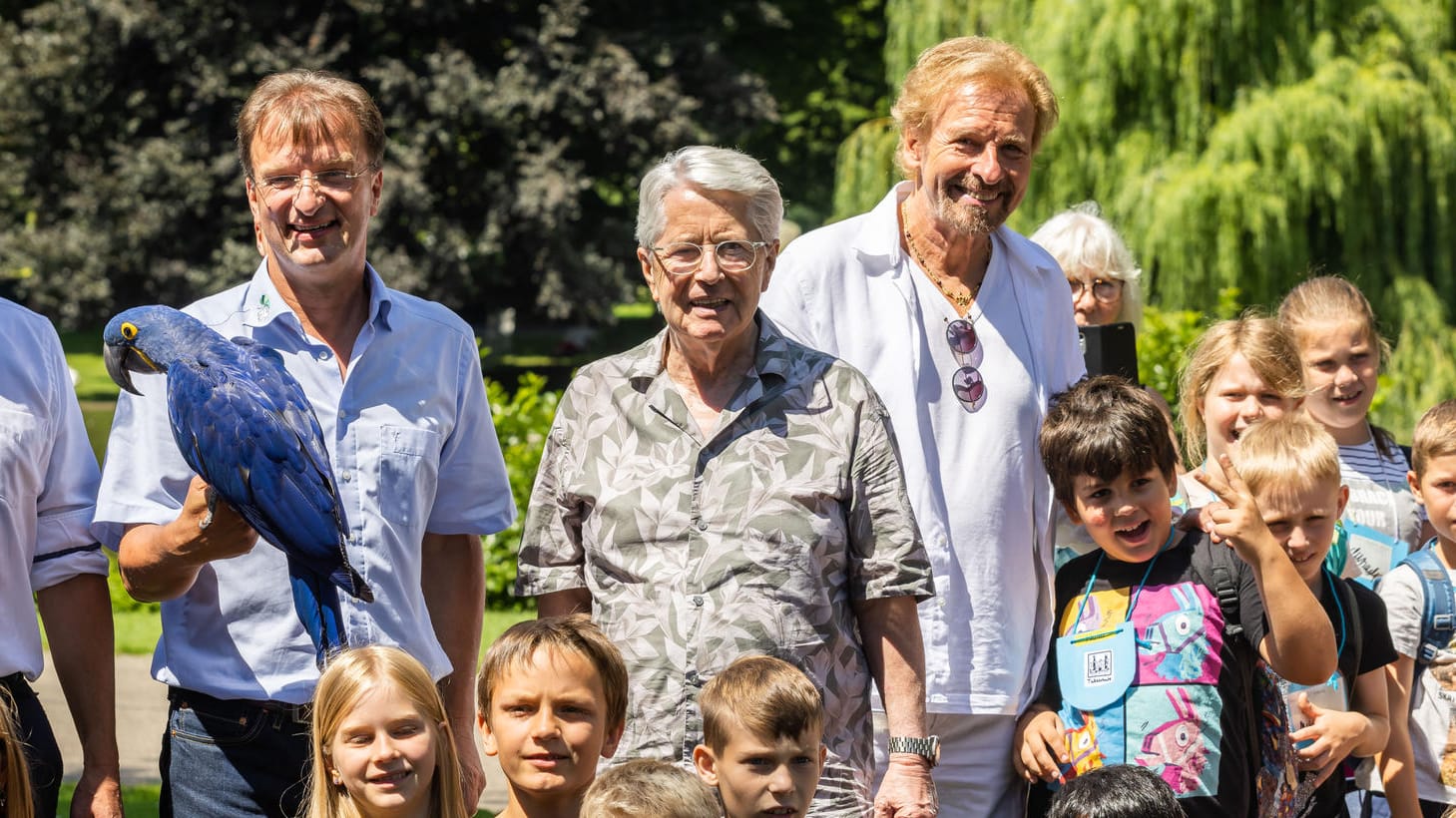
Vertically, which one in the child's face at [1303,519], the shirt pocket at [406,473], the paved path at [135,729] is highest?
the shirt pocket at [406,473]

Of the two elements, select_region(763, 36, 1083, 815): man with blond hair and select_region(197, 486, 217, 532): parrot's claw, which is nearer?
select_region(197, 486, 217, 532): parrot's claw

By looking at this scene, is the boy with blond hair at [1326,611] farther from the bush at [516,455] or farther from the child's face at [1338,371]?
the bush at [516,455]

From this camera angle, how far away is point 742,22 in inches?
965

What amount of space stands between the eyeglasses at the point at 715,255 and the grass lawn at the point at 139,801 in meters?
3.67

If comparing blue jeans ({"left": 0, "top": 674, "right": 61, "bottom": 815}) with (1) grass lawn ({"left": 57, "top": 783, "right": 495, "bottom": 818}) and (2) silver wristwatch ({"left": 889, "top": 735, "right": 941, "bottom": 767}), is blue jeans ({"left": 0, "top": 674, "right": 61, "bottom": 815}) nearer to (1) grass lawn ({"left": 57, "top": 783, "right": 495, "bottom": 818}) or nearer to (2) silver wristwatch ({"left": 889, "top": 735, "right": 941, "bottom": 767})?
(2) silver wristwatch ({"left": 889, "top": 735, "right": 941, "bottom": 767})

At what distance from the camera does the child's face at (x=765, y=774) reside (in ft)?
8.86

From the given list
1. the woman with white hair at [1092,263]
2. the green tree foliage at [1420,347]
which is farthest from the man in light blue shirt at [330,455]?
the green tree foliage at [1420,347]

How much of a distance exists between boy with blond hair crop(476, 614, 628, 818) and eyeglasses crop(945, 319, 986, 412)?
3.51 feet

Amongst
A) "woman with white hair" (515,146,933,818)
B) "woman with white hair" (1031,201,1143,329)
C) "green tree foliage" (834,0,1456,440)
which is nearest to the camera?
"woman with white hair" (515,146,933,818)

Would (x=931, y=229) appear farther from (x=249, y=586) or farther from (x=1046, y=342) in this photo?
(x=249, y=586)

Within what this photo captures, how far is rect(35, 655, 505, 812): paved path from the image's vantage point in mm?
6754

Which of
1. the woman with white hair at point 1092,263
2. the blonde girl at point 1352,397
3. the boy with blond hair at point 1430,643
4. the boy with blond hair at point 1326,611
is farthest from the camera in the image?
→ the woman with white hair at point 1092,263

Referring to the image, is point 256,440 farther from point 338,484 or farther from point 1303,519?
point 1303,519

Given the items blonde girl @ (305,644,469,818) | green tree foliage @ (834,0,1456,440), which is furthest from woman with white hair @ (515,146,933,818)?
green tree foliage @ (834,0,1456,440)
